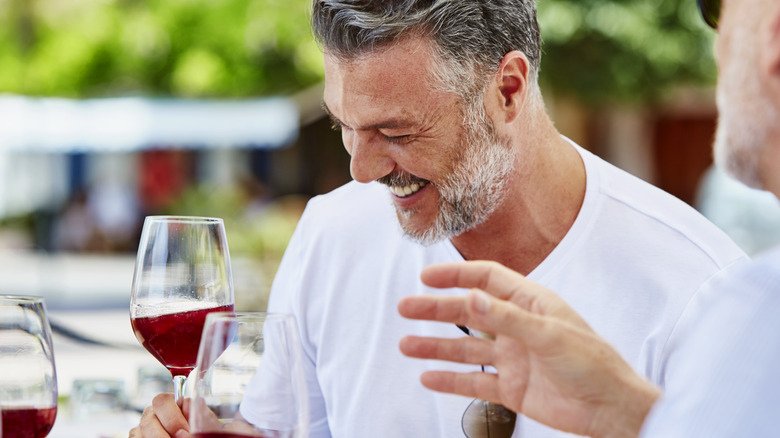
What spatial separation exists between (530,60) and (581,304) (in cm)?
65

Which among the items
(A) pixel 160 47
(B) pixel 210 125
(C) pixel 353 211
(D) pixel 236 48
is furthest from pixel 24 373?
(A) pixel 160 47

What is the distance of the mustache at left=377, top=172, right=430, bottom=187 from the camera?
2.17m

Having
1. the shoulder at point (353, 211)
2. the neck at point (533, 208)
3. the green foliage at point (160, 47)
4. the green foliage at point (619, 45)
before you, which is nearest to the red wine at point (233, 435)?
the neck at point (533, 208)

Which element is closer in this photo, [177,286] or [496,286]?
[496,286]

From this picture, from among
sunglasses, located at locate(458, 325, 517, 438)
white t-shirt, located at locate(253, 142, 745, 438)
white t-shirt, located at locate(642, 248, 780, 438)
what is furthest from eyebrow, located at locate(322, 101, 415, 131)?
white t-shirt, located at locate(642, 248, 780, 438)

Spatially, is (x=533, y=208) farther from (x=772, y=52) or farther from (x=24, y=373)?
(x=24, y=373)

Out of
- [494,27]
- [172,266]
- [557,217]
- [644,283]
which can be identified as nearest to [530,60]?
[494,27]

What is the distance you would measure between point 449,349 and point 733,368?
0.48m

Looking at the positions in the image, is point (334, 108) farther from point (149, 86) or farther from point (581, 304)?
point (149, 86)

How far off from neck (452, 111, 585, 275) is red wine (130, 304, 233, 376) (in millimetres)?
859

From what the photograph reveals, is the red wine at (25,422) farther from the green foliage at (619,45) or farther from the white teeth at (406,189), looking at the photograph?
the green foliage at (619,45)

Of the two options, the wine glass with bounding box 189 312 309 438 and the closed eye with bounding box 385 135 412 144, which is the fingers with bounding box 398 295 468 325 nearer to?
the wine glass with bounding box 189 312 309 438

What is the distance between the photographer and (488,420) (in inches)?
77.4

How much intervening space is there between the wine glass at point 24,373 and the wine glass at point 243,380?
1.26 ft
